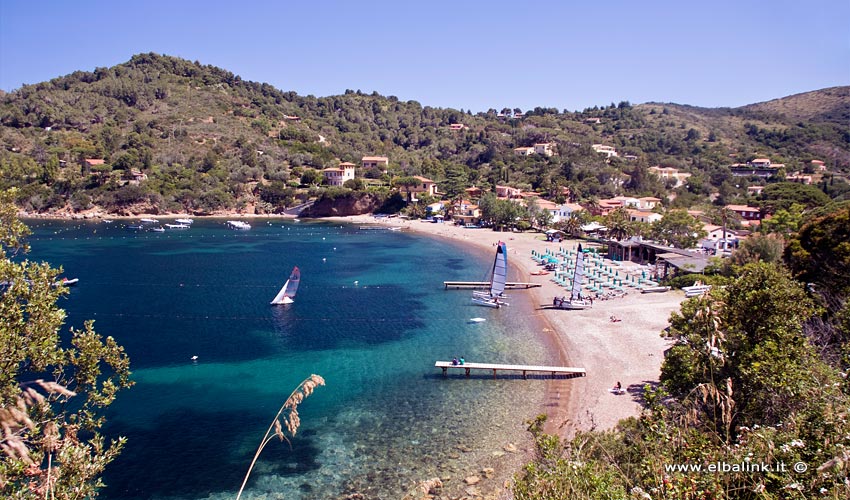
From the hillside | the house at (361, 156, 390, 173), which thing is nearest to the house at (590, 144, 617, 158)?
the hillside

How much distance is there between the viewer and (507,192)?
4119 inches

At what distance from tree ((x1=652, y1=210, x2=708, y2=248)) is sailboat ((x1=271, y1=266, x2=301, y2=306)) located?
4512 centimetres

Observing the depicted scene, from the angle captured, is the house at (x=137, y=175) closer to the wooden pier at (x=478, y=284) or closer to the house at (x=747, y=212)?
the wooden pier at (x=478, y=284)

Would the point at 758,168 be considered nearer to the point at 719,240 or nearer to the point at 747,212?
the point at 747,212

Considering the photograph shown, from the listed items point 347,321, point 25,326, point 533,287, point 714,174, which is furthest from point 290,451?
point 714,174

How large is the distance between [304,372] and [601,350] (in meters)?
18.0

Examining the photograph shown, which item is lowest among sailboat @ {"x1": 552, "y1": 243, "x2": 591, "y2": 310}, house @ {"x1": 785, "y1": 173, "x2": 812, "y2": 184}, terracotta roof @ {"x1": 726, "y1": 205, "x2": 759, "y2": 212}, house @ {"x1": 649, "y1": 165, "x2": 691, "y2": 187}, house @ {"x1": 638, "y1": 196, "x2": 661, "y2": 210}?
sailboat @ {"x1": 552, "y1": 243, "x2": 591, "y2": 310}

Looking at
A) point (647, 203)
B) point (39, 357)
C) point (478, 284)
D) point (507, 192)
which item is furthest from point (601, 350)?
point (507, 192)

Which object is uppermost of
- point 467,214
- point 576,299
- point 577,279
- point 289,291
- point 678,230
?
point 467,214

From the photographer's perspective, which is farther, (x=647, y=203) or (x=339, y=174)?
(x=339, y=174)

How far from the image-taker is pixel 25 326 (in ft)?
35.4

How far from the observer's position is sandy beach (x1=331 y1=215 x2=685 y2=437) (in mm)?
23000

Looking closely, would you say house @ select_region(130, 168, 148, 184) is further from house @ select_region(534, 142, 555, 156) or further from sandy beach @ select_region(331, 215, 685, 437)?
house @ select_region(534, 142, 555, 156)

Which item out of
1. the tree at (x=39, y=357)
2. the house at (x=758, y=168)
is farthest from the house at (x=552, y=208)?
the tree at (x=39, y=357)
